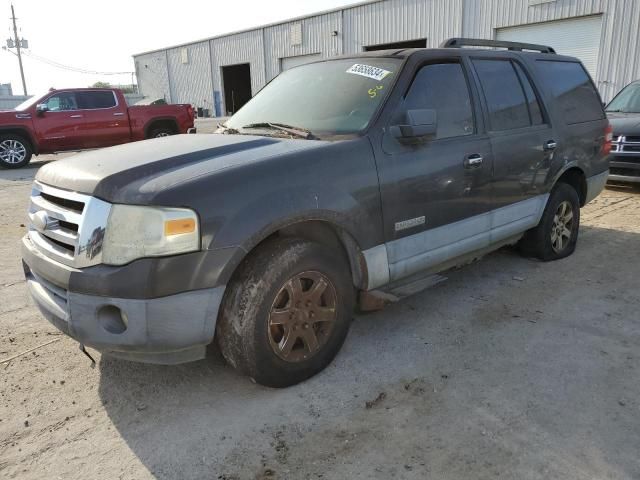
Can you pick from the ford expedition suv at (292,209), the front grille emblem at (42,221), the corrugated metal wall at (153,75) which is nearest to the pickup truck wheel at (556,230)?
the ford expedition suv at (292,209)

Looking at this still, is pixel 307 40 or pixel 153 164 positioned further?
pixel 307 40

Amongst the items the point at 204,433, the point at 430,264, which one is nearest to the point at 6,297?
the point at 204,433

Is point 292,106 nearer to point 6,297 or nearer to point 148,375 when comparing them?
point 148,375

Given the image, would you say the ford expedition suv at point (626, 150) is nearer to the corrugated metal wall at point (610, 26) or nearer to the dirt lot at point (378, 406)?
A: the dirt lot at point (378, 406)

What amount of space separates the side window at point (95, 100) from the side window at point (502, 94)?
1181 cm

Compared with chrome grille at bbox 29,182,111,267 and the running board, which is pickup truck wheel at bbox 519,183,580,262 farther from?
chrome grille at bbox 29,182,111,267

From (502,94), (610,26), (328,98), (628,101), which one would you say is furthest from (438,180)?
(610,26)

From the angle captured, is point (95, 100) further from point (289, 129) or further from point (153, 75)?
point (153, 75)

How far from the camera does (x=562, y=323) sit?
371cm

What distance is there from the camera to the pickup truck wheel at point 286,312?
263 centimetres

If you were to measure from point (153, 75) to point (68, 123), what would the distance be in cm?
3112

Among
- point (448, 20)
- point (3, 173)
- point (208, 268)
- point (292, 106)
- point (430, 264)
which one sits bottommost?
point (3, 173)

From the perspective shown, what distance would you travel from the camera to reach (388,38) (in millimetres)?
22016

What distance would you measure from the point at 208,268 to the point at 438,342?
1.76 meters
